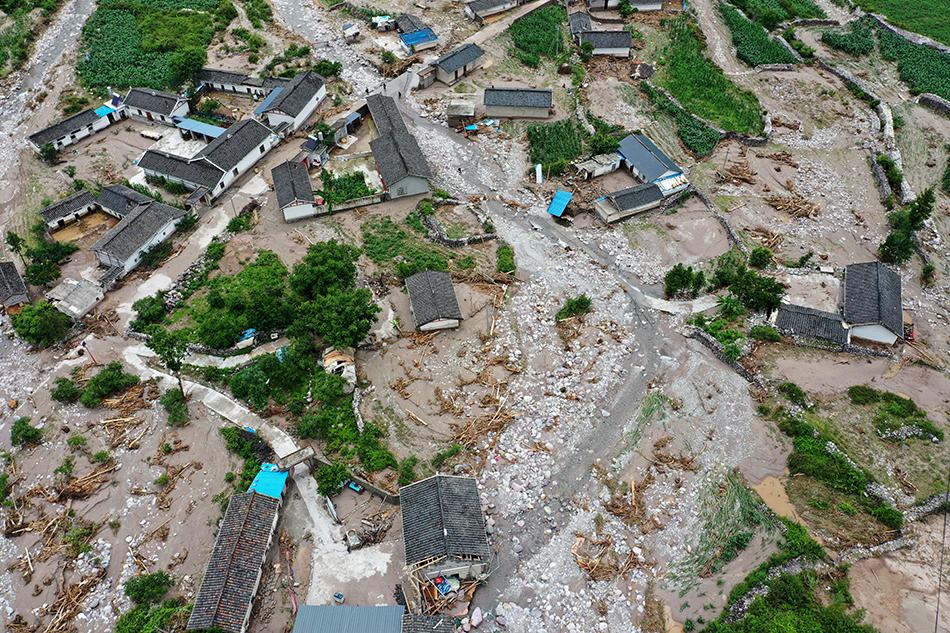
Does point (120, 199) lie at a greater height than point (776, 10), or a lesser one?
lesser

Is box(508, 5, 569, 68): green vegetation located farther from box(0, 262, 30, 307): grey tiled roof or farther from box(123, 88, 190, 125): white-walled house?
box(0, 262, 30, 307): grey tiled roof

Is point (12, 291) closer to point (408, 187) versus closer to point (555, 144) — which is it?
point (408, 187)

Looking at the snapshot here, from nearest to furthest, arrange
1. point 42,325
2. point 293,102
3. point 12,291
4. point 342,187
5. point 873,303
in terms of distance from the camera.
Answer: point 42,325, point 873,303, point 12,291, point 342,187, point 293,102

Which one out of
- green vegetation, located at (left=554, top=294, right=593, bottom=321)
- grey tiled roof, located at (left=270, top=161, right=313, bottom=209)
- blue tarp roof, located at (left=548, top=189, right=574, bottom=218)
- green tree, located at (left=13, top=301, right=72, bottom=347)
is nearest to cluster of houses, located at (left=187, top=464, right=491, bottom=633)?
green vegetation, located at (left=554, top=294, right=593, bottom=321)

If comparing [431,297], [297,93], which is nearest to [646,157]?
[431,297]

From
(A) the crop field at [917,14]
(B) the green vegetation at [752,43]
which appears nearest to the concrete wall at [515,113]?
(B) the green vegetation at [752,43]

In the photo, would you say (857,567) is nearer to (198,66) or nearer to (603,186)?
(603,186)

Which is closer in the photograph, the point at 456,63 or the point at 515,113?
the point at 515,113
